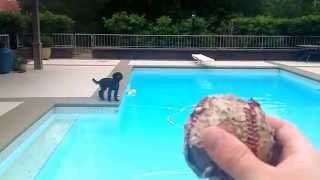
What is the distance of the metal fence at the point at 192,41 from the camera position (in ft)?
67.9

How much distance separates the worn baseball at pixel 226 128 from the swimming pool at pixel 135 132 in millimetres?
4810

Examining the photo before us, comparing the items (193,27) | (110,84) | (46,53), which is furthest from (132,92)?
(193,27)

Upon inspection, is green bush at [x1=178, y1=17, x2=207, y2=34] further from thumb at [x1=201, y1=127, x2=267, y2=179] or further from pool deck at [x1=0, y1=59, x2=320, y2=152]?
thumb at [x1=201, y1=127, x2=267, y2=179]

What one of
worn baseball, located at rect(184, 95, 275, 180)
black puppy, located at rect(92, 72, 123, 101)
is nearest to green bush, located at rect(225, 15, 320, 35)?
black puppy, located at rect(92, 72, 123, 101)

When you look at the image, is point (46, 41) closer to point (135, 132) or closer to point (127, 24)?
point (127, 24)

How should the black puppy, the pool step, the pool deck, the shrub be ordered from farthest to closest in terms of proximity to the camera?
A: 1. the shrub
2. the black puppy
3. the pool deck
4. the pool step

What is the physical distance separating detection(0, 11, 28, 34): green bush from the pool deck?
6.20 feet

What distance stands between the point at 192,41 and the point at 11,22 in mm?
7140

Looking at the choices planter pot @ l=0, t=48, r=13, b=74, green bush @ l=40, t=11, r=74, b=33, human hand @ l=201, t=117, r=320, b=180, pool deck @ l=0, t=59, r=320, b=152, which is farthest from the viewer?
green bush @ l=40, t=11, r=74, b=33

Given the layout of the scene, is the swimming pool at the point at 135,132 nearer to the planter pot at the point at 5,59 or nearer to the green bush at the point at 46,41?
the planter pot at the point at 5,59

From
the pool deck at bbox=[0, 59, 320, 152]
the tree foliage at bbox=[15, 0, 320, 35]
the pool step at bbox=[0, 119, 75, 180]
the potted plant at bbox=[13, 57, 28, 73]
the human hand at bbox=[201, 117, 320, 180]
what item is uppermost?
the tree foliage at bbox=[15, 0, 320, 35]

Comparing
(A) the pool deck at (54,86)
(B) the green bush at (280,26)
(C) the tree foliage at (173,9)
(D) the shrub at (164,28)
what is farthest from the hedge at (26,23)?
(B) the green bush at (280,26)

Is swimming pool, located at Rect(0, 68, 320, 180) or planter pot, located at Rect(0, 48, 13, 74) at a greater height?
planter pot, located at Rect(0, 48, 13, 74)

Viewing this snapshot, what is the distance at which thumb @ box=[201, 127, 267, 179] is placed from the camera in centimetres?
89
